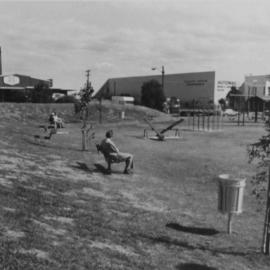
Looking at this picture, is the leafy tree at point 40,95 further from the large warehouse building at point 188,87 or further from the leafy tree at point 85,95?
the leafy tree at point 85,95

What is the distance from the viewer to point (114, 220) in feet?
20.6

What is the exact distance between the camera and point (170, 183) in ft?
33.1

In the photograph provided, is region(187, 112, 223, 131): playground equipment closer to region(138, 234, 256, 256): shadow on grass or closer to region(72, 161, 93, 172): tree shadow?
region(72, 161, 93, 172): tree shadow

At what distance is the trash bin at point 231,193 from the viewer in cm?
621

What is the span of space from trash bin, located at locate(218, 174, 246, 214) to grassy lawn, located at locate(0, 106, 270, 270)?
50 cm

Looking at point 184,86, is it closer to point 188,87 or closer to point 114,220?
point 188,87

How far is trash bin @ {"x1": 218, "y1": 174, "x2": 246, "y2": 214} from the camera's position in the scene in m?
6.21

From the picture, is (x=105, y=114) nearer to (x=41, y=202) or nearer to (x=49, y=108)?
(x=49, y=108)

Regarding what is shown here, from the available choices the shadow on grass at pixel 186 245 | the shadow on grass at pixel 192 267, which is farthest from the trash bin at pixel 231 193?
the shadow on grass at pixel 192 267

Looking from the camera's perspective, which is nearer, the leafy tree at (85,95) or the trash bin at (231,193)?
the trash bin at (231,193)

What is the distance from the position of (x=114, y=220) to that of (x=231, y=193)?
6.69ft

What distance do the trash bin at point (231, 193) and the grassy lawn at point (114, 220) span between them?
0.50 m

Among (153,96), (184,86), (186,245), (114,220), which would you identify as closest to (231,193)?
(186,245)

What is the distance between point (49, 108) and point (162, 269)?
118ft
